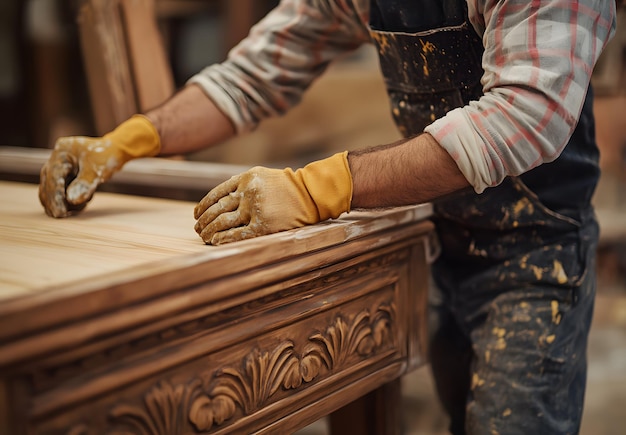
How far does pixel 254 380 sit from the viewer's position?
932 mm

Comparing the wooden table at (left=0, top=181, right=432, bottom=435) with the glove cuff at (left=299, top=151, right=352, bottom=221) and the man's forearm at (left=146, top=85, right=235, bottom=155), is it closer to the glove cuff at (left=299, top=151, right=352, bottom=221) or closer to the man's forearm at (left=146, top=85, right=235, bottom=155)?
the glove cuff at (left=299, top=151, right=352, bottom=221)

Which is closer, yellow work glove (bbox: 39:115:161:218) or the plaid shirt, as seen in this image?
the plaid shirt

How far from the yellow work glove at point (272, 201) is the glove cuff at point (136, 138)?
0.34 m

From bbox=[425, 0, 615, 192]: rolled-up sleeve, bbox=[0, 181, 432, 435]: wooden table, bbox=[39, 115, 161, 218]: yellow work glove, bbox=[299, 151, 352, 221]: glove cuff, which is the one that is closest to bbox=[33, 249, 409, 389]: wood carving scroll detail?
bbox=[0, 181, 432, 435]: wooden table

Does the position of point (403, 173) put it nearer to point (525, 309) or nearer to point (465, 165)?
point (465, 165)

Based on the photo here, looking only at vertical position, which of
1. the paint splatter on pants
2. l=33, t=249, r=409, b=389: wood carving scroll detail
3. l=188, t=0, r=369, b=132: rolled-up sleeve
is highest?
l=188, t=0, r=369, b=132: rolled-up sleeve

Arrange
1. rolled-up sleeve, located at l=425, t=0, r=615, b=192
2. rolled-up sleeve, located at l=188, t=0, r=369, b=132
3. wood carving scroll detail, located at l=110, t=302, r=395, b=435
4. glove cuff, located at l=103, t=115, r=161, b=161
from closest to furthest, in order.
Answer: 1. wood carving scroll detail, located at l=110, t=302, r=395, b=435
2. rolled-up sleeve, located at l=425, t=0, r=615, b=192
3. glove cuff, located at l=103, t=115, r=161, b=161
4. rolled-up sleeve, located at l=188, t=0, r=369, b=132

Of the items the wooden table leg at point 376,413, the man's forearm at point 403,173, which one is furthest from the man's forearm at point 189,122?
the wooden table leg at point 376,413

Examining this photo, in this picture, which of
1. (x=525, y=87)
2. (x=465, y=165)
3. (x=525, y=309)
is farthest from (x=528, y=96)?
(x=525, y=309)

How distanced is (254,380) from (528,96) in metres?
0.53

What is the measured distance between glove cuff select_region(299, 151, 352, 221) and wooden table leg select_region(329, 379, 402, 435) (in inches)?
17.1

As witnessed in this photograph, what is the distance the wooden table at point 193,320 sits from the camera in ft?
2.35

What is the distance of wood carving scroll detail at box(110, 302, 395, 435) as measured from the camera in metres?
0.82

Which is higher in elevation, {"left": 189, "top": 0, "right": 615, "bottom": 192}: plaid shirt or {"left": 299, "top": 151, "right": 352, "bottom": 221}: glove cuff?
{"left": 189, "top": 0, "right": 615, "bottom": 192}: plaid shirt
